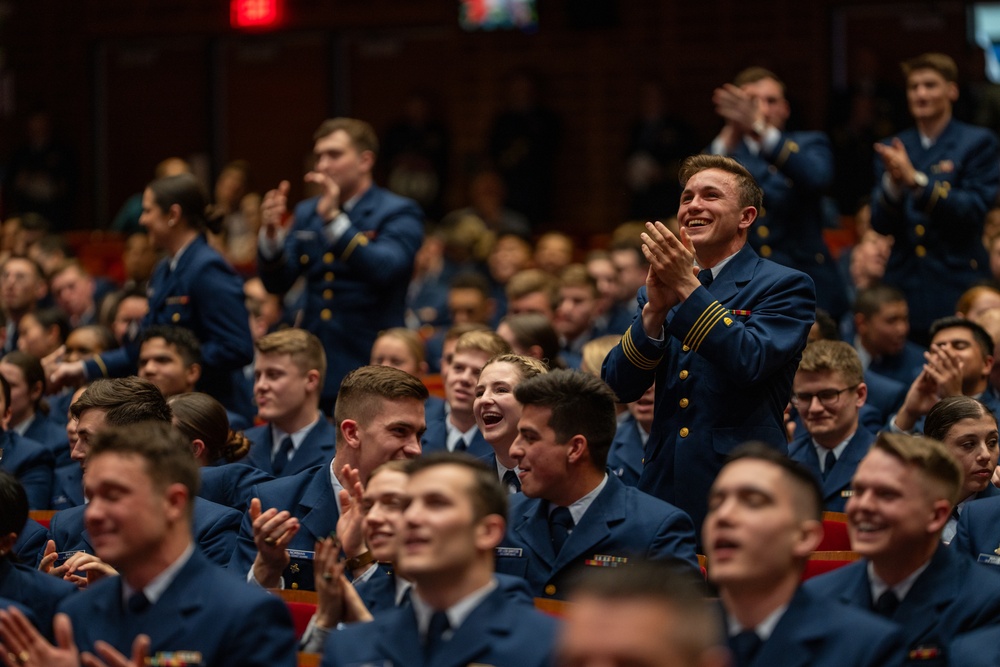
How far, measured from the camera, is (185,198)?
5750mm

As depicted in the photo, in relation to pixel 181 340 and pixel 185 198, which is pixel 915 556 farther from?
pixel 185 198

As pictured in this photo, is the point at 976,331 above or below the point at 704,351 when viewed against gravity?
below

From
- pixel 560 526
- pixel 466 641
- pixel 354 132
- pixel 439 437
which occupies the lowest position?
pixel 439 437

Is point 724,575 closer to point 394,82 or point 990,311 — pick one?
point 990,311

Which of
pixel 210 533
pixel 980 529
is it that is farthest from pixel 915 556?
pixel 210 533

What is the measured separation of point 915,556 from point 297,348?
2783 mm

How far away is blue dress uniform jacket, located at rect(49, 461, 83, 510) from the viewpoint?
523cm

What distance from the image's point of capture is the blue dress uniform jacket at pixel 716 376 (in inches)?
149

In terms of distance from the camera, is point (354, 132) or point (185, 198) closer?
point (185, 198)

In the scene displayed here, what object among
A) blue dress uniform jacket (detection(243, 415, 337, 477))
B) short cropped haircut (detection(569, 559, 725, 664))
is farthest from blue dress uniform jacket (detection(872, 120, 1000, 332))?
short cropped haircut (detection(569, 559, 725, 664))

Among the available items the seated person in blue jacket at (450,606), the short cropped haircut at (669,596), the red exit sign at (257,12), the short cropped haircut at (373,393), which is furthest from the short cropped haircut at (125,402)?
the red exit sign at (257,12)

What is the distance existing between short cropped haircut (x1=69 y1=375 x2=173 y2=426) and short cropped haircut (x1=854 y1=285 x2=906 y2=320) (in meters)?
3.12

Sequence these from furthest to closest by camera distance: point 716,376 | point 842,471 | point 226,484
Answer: point 842,471
point 226,484
point 716,376

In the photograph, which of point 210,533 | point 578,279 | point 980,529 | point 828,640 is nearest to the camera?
point 828,640
